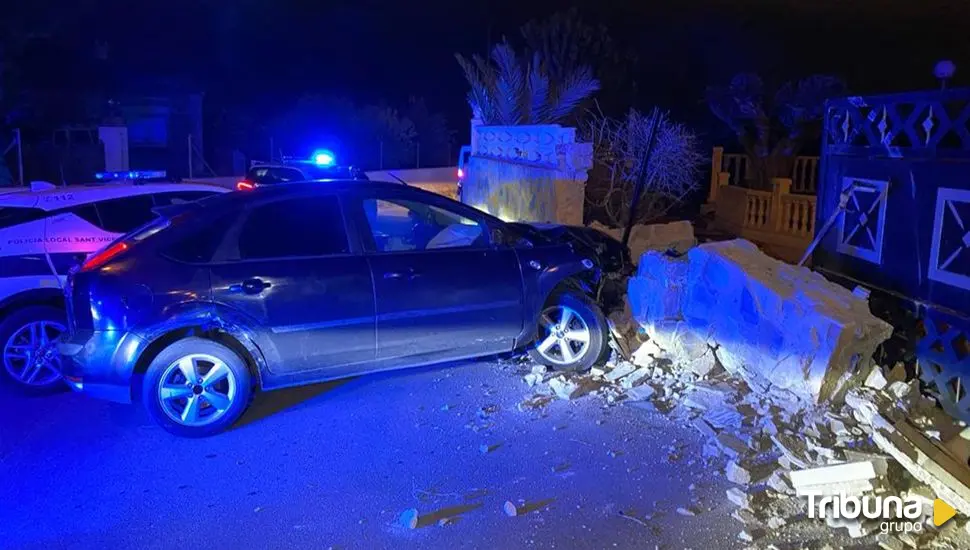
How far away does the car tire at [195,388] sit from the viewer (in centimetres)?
541

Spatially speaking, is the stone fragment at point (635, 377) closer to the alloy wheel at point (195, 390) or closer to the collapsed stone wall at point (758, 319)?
the collapsed stone wall at point (758, 319)

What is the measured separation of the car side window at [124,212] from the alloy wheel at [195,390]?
1.90m

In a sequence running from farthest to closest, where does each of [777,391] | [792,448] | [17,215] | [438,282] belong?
[17,215], [438,282], [777,391], [792,448]

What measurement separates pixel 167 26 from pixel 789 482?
114 feet

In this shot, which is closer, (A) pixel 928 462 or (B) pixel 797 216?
(A) pixel 928 462

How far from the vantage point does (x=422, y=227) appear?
6676mm

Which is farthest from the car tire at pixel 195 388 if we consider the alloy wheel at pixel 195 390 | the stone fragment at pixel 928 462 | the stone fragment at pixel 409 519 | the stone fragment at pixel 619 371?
the stone fragment at pixel 928 462

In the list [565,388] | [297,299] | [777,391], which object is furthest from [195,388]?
[777,391]

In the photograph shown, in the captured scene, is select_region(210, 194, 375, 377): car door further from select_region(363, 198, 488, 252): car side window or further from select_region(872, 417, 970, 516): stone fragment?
select_region(872, 417, 970, 516): stone fragment

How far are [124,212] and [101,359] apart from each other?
6.86 ft

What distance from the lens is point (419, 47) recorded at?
40.9m

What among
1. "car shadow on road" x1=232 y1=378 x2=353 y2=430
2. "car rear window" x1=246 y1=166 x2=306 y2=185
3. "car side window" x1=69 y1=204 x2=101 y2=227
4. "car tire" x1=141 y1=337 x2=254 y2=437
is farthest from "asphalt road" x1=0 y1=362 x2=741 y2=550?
"car rear window" x1=246 y1=166 x2=306 y2=185

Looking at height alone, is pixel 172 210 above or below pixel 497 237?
above

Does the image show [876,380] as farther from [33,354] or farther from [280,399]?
[33,354]
